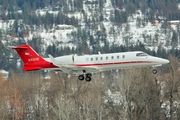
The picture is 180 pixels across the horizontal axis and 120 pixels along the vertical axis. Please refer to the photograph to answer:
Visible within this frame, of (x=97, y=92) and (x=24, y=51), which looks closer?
(x=24, y=51)

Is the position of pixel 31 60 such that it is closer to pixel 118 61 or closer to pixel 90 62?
pixel 90 62

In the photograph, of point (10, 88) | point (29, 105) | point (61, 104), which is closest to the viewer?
point (61, 104)

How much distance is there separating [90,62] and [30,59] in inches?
232

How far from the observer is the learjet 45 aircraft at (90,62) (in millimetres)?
61625

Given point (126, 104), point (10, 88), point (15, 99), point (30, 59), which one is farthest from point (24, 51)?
point (10, 88)

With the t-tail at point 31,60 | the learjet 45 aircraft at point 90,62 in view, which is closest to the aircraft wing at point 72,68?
the learjet 45 aircraft at point 90,62

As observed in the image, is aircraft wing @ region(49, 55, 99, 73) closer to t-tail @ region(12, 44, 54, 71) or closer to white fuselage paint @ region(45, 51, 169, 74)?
white fuselage paint @ region(45, 51, 169, 74)

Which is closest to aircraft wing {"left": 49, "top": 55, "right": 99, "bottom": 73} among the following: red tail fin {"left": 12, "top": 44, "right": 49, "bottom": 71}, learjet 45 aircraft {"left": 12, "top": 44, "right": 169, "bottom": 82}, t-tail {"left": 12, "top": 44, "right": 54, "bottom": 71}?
learjet 45 aircraft {"left": 12, "top": 44, "right": 169, "bottom": 82}

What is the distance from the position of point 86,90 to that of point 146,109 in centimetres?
1429

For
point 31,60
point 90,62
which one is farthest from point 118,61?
point 31,60

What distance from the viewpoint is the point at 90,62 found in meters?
62.9

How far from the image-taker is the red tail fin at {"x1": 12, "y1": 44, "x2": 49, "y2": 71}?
65312 mm

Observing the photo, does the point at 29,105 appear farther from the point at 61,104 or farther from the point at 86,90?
the point at 61,104

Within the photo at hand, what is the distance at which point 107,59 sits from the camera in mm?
62031
